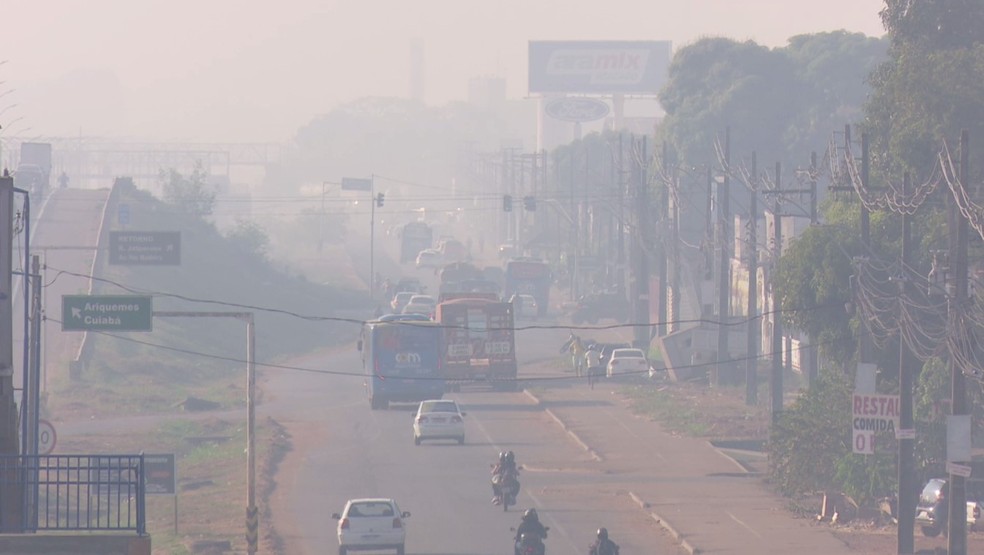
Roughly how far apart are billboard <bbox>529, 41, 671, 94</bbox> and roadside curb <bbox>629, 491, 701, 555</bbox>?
15449 cm

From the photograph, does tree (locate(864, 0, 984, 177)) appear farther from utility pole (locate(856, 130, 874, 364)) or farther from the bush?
the bush

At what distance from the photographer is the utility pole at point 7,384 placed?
55.0ft

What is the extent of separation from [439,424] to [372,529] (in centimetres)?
1845

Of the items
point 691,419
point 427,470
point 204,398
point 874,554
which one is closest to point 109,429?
point 204,398

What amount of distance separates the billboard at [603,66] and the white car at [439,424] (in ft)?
476

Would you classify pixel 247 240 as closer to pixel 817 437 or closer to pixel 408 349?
pixel 408 349

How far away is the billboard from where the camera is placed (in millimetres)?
191250

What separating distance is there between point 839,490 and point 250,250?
7917cm

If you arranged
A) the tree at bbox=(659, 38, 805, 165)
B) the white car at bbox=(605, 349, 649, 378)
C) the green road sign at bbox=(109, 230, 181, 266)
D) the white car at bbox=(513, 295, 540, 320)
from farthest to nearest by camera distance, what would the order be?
the tree at bbox=(659, 38, 805, 165)
the white car at bbox=(513, 295, 540, 320)
the green road sign at bbox=(109, 230, 181, 266)
the white car at bbox=(605, 349, 649, 378)

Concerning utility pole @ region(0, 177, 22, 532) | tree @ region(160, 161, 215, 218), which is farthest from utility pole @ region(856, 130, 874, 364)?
tree @ region(160, 161, 215, 218)

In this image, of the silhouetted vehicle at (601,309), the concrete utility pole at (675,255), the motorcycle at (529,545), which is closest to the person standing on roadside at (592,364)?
the concrete utility pole at (675,255)

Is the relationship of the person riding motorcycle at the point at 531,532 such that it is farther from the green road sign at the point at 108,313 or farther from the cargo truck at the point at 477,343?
the cargo truck at the point at 477,343

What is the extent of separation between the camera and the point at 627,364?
67.0 metres

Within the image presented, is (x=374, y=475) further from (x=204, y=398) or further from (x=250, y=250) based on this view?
(x=250, y=250)
